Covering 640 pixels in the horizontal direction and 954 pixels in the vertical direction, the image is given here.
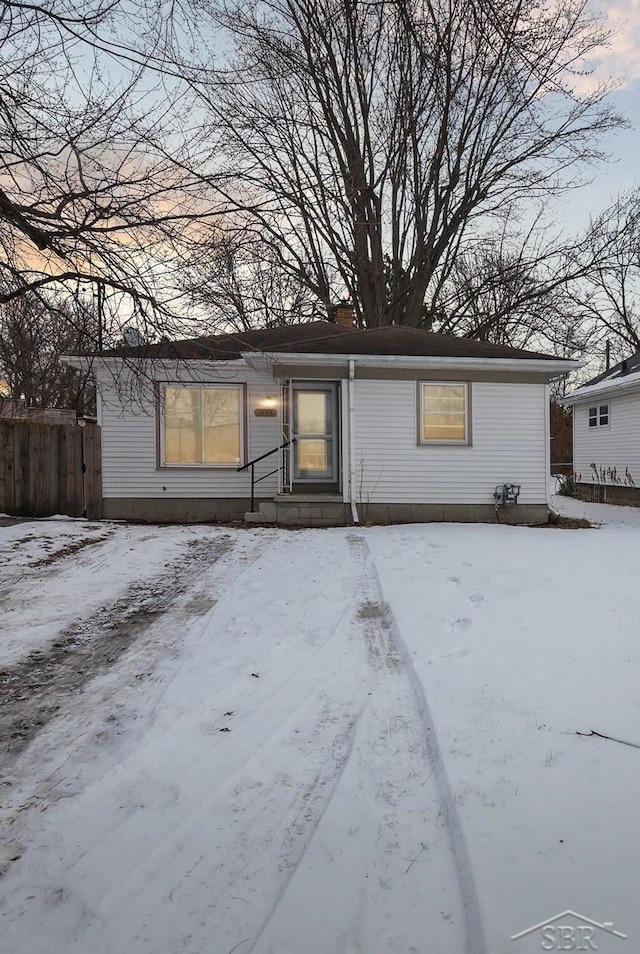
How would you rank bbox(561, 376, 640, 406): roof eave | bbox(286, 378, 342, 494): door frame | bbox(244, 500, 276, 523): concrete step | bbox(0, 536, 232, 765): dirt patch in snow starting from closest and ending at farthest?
bbox(0, 536, 232, 765): dirt patch in snow < bbox(244, 500, 276, 523): concrete step < bbox(286, 378, 342, 494): door frame < bbox(561, 376, 640, 406): roof eave

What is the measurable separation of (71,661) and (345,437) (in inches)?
293

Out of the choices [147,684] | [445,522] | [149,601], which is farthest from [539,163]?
[147,684]

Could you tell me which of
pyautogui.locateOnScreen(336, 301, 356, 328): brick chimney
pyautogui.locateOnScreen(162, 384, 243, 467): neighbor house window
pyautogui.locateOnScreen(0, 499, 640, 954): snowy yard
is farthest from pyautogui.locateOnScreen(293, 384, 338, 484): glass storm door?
pyautogui.locateOnScreen(0, 499, 640, 954): snowy yard

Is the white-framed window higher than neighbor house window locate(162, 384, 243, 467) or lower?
higher

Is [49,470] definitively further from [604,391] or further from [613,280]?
[613,280]

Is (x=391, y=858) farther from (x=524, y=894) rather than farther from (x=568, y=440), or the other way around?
(x=568, y=440)

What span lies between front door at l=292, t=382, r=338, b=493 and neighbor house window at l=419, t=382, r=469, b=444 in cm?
177

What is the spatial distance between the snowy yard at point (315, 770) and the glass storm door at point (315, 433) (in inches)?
232

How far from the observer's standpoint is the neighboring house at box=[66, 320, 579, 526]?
34.6 ft

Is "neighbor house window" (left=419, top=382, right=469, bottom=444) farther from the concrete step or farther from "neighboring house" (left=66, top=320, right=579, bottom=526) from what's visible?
the concrete step

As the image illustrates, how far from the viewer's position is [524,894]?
1677 millimetres

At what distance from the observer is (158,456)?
35.1ft

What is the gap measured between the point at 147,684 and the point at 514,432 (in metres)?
9.34

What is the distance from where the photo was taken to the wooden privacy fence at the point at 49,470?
33.3 feet
